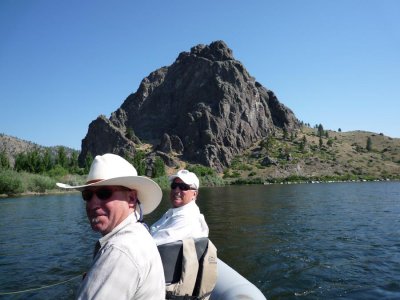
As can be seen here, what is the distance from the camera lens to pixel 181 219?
7.36m

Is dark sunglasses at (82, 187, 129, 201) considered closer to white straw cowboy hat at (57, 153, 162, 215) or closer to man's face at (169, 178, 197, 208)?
white straw cowboy hat at (57, 153, 162, 215)

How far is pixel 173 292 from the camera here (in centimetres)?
600

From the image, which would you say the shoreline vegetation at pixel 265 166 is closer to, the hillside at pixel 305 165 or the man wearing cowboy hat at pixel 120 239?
the hillside at pixel 305 165

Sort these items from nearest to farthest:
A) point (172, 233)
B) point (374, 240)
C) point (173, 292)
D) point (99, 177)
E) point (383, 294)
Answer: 1. point (99, 177)
2. point (173, 292)
3. point (172, 233)
4. point (383, 294)
5. point (374, 240)

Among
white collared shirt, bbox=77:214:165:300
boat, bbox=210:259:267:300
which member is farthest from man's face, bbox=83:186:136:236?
boat, bbox=210:259:267:300

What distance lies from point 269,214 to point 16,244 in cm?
2281

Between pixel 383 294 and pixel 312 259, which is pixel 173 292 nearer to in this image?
pixel 383 294

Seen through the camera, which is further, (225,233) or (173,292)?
(225,233)

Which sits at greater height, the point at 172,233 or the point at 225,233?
the point at 172,233

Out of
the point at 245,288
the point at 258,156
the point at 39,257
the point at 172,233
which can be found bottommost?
the point at 39,257

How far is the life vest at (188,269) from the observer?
19.7 feet

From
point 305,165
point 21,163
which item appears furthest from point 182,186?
point 305,165

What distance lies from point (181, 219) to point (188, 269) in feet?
4.57

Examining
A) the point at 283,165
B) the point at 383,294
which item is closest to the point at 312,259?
the point at 383,294
